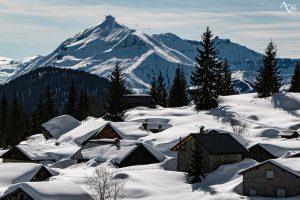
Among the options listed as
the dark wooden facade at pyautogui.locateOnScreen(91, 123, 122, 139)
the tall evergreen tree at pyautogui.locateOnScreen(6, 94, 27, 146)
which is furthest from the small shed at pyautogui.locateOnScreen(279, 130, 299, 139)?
the tall evergreen tree at pyautogui.locateOnScreen(6, 94, 27, 146)

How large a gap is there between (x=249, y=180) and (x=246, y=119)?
36.9 m

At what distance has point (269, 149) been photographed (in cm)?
6606

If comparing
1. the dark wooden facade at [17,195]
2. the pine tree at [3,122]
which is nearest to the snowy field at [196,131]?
the dark wooden facade at [17,195]

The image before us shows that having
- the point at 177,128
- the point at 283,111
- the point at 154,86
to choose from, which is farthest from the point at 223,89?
the point at 177,128

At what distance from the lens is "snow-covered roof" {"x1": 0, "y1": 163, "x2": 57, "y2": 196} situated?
56094mm

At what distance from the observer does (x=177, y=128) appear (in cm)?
8238

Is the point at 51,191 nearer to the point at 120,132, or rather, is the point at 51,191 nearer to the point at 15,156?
the point at 15,156

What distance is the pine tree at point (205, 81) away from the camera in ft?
316

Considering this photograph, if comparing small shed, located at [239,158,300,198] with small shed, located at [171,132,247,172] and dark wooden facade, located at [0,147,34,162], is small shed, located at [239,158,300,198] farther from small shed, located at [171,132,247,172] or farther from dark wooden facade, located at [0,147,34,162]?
dark wooden facade, located at [0,147,34,162]

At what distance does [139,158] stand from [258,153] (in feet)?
44.7

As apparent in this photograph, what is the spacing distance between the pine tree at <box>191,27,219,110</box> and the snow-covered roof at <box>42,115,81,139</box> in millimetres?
21844

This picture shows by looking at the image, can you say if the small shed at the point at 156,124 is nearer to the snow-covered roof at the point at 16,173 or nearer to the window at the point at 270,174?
the snow-covered roof at the point at 16,173

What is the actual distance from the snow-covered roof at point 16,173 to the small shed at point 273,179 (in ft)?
66.8

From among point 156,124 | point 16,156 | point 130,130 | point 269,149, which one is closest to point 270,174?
point 269,149
